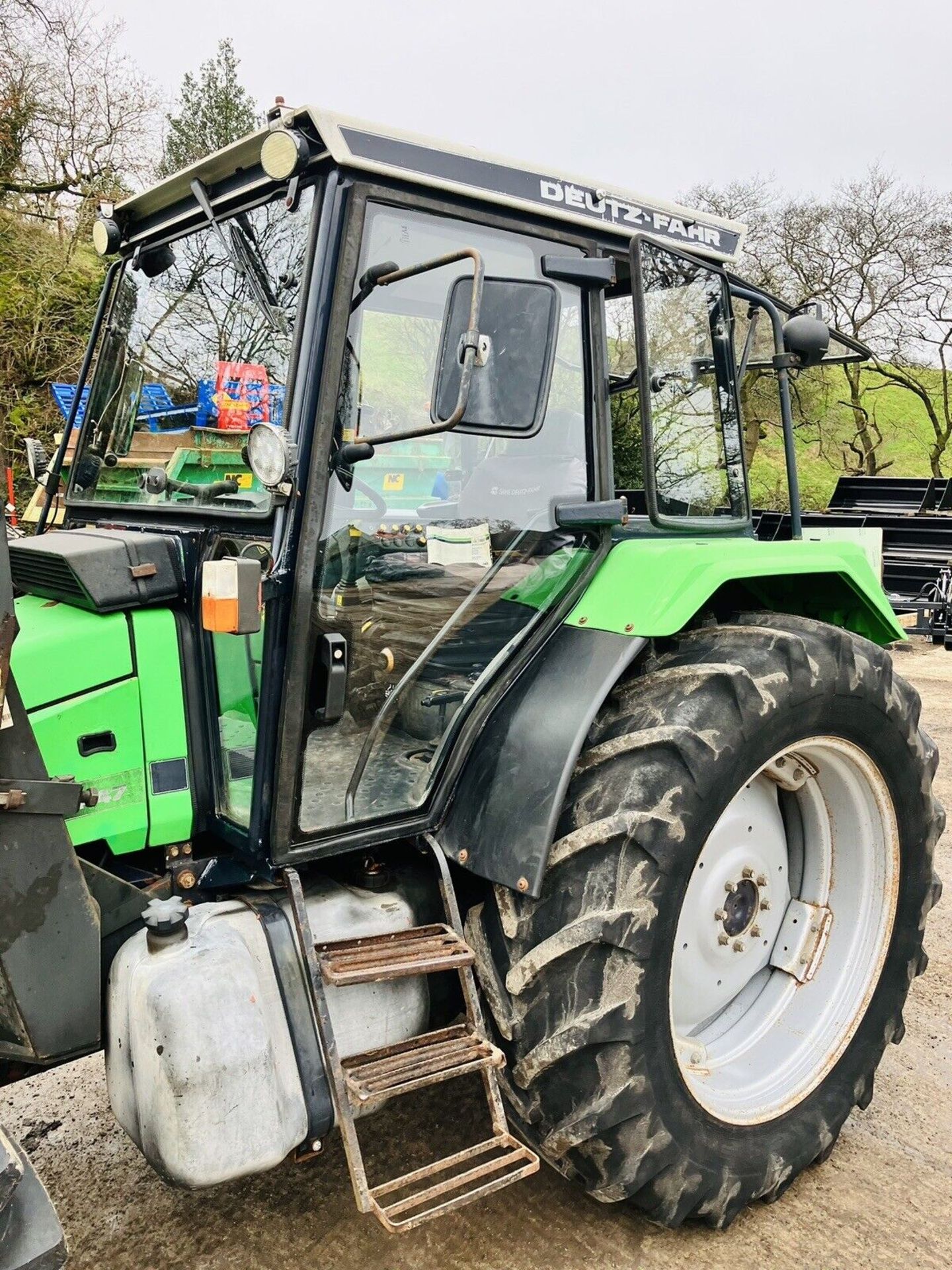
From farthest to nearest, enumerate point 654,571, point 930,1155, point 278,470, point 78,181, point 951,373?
point 951,373
point 78,181
point 930,1155
point 654,571
point 278,470

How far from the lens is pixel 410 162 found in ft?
6.66

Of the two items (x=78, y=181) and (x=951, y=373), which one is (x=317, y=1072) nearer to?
(x=78, y=181)

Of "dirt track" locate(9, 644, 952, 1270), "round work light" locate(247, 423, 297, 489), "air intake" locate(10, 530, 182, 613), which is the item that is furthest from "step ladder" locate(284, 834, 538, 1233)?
"round work light" locate(247, 423, 297, 489)

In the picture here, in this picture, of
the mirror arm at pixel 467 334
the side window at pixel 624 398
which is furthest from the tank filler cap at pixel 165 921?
the side window at pixel 624 398

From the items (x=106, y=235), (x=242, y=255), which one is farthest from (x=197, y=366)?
(x=106, y=235)

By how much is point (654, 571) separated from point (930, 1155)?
1660 mm

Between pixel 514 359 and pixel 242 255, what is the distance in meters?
0.69

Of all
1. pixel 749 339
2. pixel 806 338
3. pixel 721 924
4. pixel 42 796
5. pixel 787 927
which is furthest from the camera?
pixel 749 339

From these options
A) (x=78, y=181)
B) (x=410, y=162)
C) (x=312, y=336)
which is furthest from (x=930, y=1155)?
(x=78, y=181)

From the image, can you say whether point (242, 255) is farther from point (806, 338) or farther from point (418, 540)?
point (806, 338)

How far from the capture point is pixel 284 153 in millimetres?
1945

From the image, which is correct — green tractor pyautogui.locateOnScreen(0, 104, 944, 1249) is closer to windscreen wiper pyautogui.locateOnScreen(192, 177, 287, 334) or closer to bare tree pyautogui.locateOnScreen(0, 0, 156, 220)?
windscreen wiper pyautogui.locateOnScreen(192, 177, 287, 334)

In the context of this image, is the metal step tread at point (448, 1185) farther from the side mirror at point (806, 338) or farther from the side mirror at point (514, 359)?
the side mirror at point (806, 338)

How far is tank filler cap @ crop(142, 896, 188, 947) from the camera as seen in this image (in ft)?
6.03
